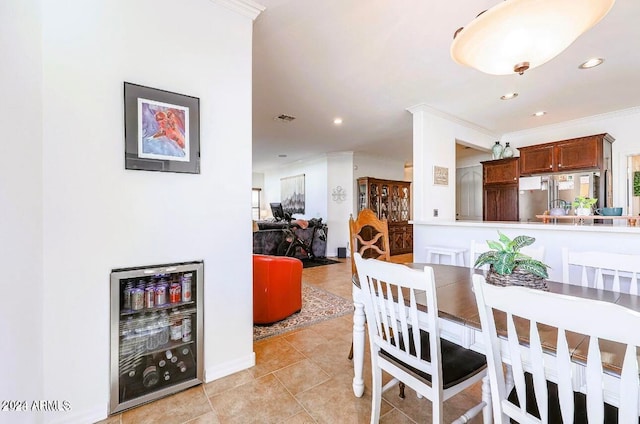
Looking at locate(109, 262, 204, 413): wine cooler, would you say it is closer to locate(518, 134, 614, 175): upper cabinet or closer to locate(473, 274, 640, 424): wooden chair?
locate(473, 274, 640, 424): wooden chair

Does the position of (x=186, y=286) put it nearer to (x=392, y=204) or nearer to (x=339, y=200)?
(x=339, y=200)

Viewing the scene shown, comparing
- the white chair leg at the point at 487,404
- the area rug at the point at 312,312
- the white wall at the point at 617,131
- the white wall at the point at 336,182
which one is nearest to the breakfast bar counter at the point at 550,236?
the white wall at the point at 617,131

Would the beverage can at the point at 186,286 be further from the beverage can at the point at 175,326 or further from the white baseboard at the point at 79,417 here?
the white baseboard at the point at 79,417

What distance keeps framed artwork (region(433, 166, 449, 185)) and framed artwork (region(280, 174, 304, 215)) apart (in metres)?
4.45

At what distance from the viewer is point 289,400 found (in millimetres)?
1642

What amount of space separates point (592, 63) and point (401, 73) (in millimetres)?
1774

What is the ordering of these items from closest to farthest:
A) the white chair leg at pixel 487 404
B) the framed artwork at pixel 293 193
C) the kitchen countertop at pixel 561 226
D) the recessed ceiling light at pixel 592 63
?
the white chair leg at pixel 487 404, the kitchen countertop at pixel 561 226, the recessed ceiling light at pixel 592 63, the framed artwork at pixel 293 193

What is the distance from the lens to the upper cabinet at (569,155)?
12.7ft

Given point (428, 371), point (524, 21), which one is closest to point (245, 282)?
point (428, 371)

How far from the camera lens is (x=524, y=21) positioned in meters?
1.17

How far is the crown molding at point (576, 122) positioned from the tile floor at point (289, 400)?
4.69m

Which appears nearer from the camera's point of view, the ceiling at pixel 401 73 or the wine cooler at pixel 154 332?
the wine cooler at pixel 154 332

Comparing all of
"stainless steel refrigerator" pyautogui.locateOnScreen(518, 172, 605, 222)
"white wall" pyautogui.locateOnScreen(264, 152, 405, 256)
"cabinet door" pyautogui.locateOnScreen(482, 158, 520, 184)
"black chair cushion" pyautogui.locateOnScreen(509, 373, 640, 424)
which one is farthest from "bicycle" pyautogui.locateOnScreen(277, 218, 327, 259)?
"black chair cushion" pyautogui.locateOnScreen(509, 373, 640, 424)

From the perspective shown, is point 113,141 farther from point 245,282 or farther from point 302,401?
point 302,401
